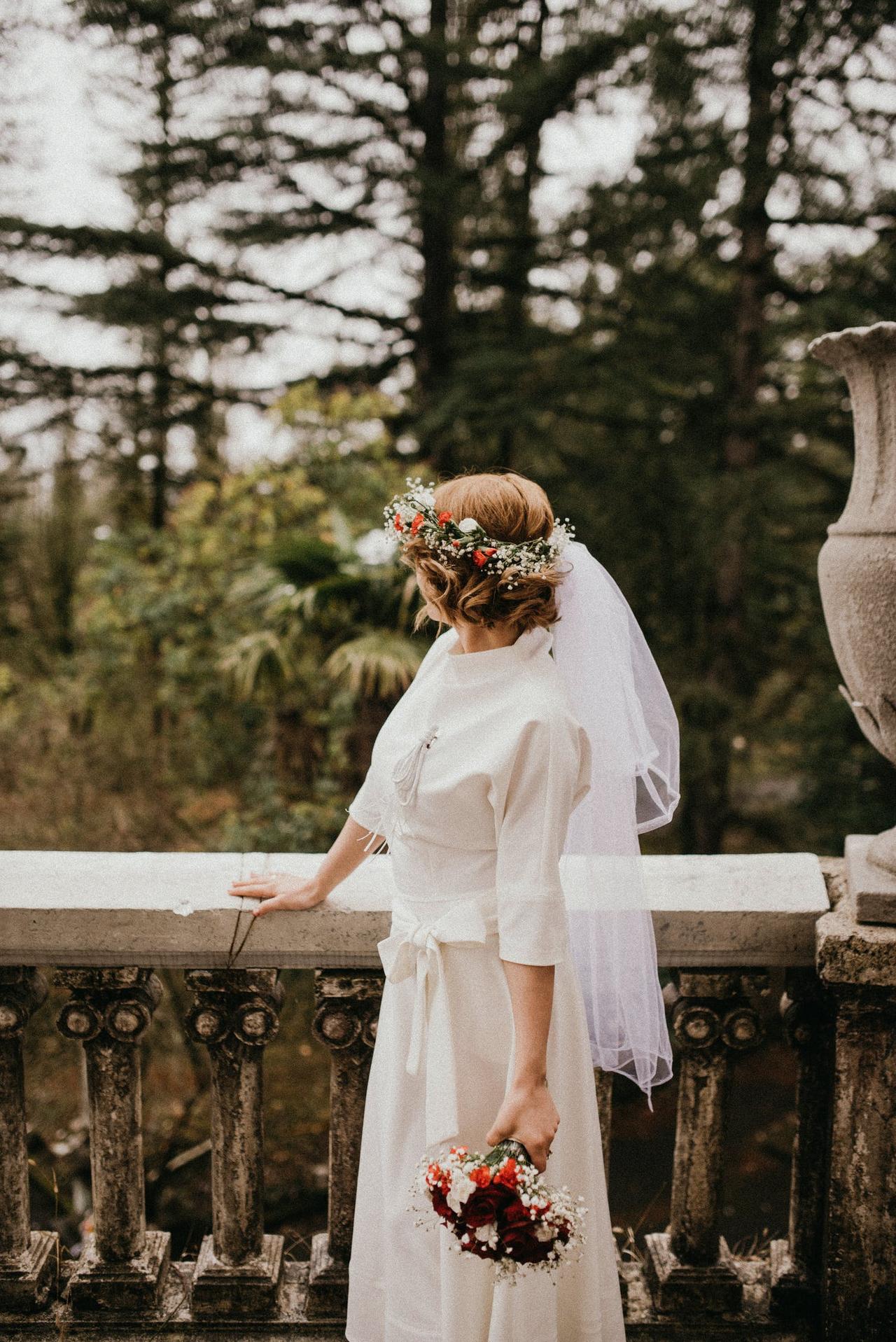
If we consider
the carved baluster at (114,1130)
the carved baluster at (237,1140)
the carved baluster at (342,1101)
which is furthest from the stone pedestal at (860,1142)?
the carved baluster at (114,1130)

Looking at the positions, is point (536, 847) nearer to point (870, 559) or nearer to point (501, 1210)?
point (501, 1210)

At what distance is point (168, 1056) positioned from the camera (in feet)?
24.8

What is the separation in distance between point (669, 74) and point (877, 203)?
1.91 m

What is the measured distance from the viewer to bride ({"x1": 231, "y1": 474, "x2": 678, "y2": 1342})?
1.54m

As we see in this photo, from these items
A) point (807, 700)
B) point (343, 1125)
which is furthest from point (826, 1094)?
point (807, 700)

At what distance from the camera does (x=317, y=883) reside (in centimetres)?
189

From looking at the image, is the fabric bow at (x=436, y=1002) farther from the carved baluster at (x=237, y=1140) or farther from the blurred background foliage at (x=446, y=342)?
the blurred background foliage at (x=446, y=342)

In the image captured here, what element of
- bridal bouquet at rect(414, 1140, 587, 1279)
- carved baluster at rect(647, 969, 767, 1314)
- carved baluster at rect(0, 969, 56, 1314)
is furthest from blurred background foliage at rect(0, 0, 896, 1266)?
bridal bouquet at rect(414, 1140, 587, 1279)

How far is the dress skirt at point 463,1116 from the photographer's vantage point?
1.62 meters

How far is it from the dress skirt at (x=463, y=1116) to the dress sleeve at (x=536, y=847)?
0.36 feet

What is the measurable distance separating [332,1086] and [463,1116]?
301mm

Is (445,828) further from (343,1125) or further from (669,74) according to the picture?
(669,74)

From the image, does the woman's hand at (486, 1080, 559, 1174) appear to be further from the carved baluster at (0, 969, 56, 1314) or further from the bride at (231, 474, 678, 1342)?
the carved baluster at (0, 969, 56, 1314)

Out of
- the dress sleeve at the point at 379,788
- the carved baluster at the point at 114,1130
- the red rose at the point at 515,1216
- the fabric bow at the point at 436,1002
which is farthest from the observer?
the carved baluster at the point at 114,1130
